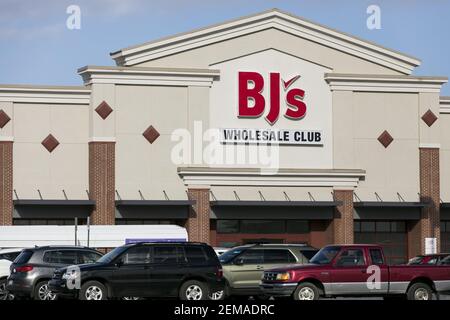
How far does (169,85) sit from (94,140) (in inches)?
204

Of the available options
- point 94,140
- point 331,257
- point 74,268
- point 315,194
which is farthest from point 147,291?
point 315,194

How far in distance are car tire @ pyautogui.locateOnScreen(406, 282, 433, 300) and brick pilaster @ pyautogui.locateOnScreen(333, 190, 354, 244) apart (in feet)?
84.1

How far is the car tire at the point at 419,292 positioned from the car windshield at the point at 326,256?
263 centimetres

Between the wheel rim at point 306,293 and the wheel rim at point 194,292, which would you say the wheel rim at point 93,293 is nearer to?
the wheel rim at point 194,292

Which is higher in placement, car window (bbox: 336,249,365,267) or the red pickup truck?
car window (bbox: 336,249,365,267)

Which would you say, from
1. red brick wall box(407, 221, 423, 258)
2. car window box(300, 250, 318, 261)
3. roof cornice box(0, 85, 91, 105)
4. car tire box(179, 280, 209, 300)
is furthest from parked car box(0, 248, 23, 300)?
red brick wall box(407, 221, 423, 258)

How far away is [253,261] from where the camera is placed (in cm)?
3816

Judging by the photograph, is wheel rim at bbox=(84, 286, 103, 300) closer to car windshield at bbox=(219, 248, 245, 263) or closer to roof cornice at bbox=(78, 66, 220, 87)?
car windshield at bbox=(219, 248, 245, 263)

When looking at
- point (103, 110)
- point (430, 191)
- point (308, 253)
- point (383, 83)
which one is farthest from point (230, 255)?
point (430, 191)

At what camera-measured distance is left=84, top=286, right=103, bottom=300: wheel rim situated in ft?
104

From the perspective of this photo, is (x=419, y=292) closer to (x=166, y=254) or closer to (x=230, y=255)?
(x=230, y=255)

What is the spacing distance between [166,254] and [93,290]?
2.59 metres

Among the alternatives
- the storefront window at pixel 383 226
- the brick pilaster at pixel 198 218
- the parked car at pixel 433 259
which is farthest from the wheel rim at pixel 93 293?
the storefront window at pixel 383 226
